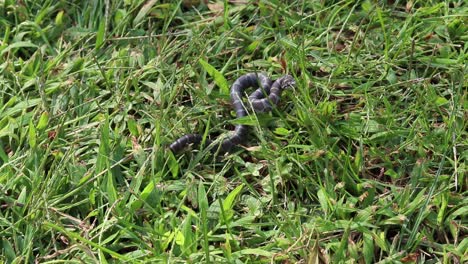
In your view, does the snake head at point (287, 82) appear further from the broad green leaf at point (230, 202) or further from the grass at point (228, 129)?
the broad green leaf at point (230, 202)

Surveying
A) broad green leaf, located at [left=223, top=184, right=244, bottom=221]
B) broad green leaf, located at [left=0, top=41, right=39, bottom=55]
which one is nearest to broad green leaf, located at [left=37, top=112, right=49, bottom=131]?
broad green leaf, located at [left=0, top=41, right=39, bottom=55]

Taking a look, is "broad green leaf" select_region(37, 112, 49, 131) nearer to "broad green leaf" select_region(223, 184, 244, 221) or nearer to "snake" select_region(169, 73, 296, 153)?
"snake" select_region(169, 73, 296, 153)

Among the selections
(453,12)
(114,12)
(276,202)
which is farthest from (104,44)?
(453,12)

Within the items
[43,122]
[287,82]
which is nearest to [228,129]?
[287,82]

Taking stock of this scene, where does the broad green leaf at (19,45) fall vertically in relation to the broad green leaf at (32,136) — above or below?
above

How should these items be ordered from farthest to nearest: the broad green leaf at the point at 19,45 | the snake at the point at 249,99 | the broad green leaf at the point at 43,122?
1. the broad green leaf at the point at 19,45
2. the broad green leaf at the point at 43,122
3. the snake at the point at 249,99

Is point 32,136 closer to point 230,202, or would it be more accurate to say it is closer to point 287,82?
point 230,202

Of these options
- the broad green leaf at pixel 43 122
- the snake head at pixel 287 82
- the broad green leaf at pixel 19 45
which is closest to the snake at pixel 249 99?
the snake head at pixel 287 82
